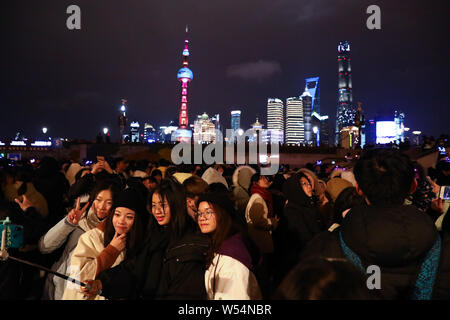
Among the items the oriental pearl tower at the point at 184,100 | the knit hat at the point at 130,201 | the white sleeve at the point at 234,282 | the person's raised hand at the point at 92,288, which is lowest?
the person's raised hand at the point at 92,288

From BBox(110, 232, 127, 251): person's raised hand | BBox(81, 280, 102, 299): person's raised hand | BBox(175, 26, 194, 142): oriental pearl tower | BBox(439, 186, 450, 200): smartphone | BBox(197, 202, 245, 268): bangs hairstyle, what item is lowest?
BBox(81, 280, 102, 299): person's raised hand

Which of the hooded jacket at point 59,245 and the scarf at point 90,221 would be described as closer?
the hooded jacket at point 59,245

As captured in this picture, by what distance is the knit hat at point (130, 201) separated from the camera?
3091 millimetres

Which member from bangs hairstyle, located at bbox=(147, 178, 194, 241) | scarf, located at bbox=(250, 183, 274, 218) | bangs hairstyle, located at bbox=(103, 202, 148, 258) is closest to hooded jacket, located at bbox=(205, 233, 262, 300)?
bangs hairstyle, located at bbox=(147, 178, 194, 241)

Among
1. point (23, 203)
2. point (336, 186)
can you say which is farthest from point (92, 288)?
point (336, 186)

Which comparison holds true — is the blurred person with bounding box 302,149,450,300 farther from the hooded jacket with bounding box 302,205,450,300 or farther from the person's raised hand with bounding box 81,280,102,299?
the person's raised hand with bounding box 81,280,102,299

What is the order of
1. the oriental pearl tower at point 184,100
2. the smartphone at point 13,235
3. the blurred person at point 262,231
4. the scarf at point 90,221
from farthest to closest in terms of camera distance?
the oriental pearl tower at point 184,100 < the blurred person at point 262,231 < the scarf at point 90,221 < the smartphone at point 13,235

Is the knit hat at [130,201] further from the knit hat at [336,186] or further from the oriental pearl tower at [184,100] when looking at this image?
the oriental pearl tower at [184,100]

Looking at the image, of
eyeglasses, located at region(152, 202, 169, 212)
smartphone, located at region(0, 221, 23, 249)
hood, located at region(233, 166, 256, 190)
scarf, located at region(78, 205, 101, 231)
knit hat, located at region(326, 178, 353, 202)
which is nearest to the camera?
smartphone, located at region(0, 221, 23, 249)

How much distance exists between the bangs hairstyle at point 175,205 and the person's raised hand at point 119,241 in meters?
0.43

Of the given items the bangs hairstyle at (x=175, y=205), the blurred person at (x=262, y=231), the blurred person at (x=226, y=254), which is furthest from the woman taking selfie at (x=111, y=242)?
the blurred person at (x=262, y=231)

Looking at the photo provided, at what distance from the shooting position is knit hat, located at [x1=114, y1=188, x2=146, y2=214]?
309 centimetres

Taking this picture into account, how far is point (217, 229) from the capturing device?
2.69 metres

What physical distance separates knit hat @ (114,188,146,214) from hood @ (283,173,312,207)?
8.12 feet
